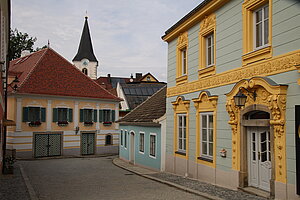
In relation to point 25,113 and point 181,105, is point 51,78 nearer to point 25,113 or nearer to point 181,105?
point 25,113

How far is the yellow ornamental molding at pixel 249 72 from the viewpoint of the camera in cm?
801

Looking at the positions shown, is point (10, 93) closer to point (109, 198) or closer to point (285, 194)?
point (109, 198)

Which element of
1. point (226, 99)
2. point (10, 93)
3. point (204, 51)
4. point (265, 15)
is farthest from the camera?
point (10, 93)

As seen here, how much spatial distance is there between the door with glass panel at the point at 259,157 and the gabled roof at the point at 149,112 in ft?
23.5

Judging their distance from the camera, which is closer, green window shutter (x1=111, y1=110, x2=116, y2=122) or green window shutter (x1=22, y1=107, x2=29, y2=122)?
green window shutter (x1=22, y1=107, x2=29, y2=122)

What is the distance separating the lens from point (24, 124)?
25.5 meters

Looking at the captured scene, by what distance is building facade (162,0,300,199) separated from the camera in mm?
8070

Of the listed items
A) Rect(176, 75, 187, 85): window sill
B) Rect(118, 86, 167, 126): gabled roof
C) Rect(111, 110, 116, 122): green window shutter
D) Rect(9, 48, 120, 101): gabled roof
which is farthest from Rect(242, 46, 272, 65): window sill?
Rect(111, 110, 116, 122): green window shutter

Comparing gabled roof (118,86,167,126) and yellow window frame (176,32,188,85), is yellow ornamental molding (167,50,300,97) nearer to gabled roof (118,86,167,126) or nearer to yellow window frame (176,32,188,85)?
yellow window frame (176,32,188,85)

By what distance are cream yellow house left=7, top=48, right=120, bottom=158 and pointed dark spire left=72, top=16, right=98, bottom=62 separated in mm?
29414

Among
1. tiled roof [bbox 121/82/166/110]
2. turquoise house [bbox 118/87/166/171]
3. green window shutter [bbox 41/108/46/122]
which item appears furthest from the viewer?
tiled roof [bbox 121/82/166/110]

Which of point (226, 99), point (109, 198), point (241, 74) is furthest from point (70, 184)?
point (241, 74)

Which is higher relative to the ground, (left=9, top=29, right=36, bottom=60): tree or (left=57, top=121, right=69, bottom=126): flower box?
(left=9, top=29, right=36, bottom=60): tree

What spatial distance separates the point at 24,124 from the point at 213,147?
1821 centimetres
